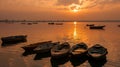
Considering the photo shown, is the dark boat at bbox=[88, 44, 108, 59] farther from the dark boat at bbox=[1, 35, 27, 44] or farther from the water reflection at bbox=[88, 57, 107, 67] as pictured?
the dark boat at bbox=[1, 35, 27, 44]

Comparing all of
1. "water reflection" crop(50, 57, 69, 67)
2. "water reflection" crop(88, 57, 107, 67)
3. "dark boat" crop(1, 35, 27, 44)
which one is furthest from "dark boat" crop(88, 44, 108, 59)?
"dark boat" crop(1, 35, 27, 44)

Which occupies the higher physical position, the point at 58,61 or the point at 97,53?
the point at 97,53

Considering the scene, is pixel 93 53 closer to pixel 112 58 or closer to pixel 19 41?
pixel 112 58

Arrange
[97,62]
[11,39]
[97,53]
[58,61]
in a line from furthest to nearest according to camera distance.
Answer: [11,39] < [97,53] < [58,61] < [97,62]

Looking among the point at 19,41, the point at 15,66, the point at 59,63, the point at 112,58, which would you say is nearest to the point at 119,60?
the point at 112,58

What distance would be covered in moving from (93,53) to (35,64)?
9.51 meters

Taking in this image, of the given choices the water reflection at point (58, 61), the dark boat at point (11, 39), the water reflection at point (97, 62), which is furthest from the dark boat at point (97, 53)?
the dark boat at point (11, 39)

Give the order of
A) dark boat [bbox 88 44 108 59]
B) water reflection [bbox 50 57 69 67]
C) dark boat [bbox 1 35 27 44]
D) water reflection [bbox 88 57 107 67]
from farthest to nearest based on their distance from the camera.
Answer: dark boat [bbox 1 35 27 44]
dark boat [bbox 88 44 108 59]
water reflection [bbox 50 57 69 67]
water reflection [bbox 88 57 107 67]

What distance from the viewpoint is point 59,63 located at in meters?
29.5

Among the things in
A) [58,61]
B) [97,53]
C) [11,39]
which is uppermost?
[97,53]

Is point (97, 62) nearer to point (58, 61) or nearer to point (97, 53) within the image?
point (97, 53)

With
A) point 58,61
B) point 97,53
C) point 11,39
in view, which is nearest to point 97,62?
point 97,53

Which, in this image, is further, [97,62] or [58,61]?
[58,61]

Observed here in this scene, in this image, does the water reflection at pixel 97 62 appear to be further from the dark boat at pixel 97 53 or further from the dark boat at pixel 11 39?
the dark boat at pixel 11 39
